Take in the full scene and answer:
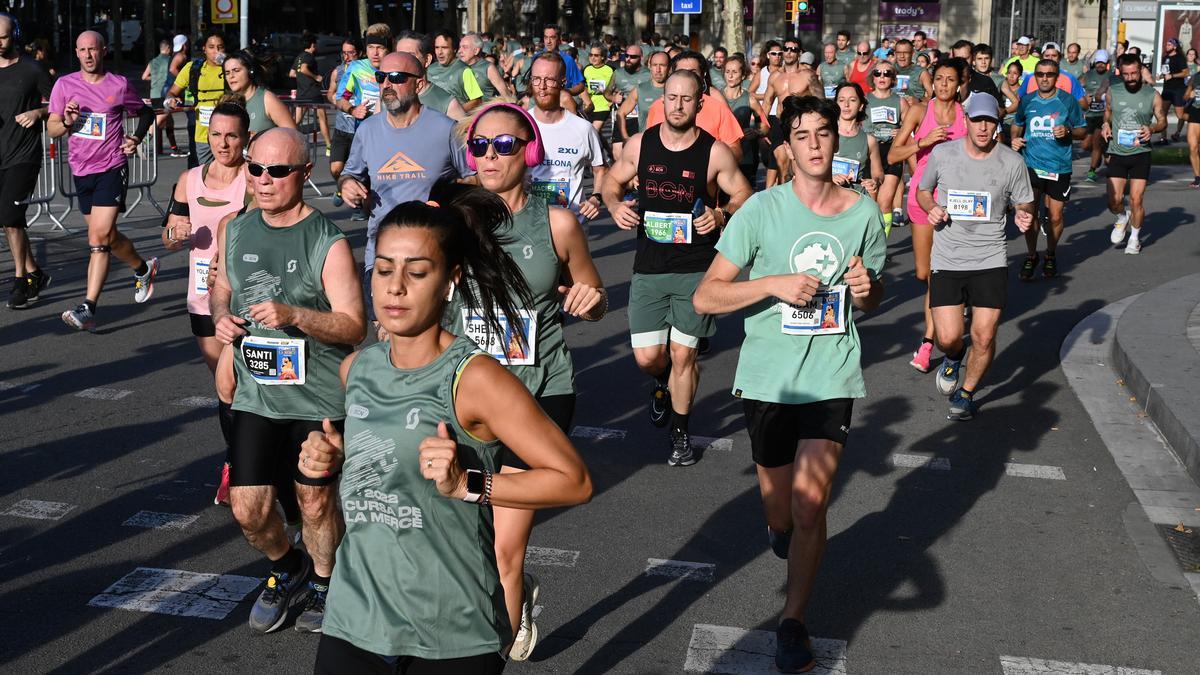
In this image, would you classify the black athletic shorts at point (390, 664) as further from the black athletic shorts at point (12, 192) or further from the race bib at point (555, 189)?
the black athletic shorts at point (12, 192)

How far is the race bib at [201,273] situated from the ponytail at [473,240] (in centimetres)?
325

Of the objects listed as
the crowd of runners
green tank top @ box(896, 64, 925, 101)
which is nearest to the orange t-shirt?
the crowd of runners

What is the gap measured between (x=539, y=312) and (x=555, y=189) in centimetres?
303

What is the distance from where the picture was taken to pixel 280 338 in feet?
16.2

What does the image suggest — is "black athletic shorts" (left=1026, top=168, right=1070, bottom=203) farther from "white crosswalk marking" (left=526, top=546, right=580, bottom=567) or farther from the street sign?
the street sign

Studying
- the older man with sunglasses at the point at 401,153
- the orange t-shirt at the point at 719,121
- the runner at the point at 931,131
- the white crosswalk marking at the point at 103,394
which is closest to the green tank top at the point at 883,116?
the runner at the point at 931,131

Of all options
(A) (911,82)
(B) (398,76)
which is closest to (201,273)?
(B) (398,76)

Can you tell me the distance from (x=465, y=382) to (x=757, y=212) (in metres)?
2.22

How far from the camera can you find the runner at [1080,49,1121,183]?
2200cm

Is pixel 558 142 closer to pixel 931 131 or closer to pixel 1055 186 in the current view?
pixel 931 131

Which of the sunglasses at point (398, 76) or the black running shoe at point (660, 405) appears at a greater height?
the sunglasses at point (398, 76)

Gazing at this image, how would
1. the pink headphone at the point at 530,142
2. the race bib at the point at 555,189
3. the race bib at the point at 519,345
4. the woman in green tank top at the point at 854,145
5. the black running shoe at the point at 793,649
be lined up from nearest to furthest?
the black running shoe at the point at 793,649 → the race bib at the point at 519,345 → the pink headphone at the point at 530,142 → the race bib at the point at 555,189 → the woman in green tank top at the point at 854,145

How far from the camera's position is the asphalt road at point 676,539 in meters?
5.06

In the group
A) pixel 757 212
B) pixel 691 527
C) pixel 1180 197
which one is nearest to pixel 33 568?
pixel 691 527
